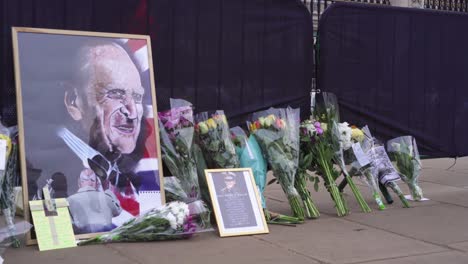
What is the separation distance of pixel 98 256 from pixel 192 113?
189cm

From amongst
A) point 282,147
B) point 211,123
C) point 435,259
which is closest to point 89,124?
point 211,123

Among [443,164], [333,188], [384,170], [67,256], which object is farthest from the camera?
[443,164]

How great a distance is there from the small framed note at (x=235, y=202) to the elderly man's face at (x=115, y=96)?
0.88 meters

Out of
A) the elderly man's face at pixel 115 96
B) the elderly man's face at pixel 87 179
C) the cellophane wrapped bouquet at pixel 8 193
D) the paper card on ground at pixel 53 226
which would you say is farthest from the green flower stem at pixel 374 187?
the cellophane wrapped bouquet at pixel 8 193

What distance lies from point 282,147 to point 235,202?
0.83 metres

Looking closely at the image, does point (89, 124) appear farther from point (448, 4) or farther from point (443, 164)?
point (448, 4)

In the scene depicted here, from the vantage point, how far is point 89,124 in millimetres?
5574

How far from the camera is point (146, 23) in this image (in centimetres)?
634

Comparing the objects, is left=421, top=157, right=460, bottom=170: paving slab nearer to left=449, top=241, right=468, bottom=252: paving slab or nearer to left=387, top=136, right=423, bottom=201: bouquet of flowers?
left=387, top=136, right=423, bottom=201: bouquet of flowers

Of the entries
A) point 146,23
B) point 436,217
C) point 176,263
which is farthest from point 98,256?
point 436,217

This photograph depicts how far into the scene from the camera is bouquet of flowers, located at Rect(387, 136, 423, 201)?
752 cm

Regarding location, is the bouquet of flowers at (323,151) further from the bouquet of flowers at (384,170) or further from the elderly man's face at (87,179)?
the elderly man's face at (87,179)

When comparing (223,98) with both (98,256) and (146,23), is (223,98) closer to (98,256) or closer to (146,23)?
(146,23)

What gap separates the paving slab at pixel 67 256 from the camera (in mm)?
4762
